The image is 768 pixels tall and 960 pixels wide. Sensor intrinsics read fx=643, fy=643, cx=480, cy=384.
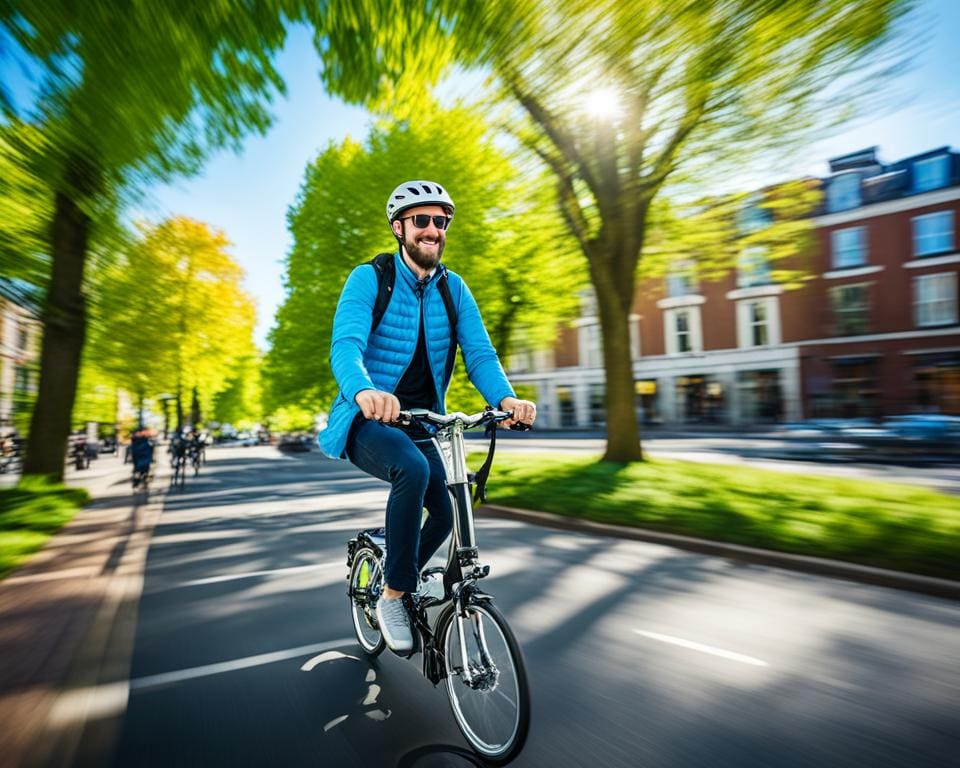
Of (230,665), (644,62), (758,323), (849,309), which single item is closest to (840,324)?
(849,309)

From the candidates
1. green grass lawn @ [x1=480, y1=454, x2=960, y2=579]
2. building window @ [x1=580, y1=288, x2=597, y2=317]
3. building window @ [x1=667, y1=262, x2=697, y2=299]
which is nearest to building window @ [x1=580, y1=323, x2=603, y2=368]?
building window @ [x1=667, y1=262, x2=697, y2=299]

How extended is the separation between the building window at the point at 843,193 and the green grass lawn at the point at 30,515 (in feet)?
113

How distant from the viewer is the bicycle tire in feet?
11.7

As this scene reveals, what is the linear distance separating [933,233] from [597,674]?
1346 inches

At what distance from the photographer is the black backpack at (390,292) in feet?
10.2

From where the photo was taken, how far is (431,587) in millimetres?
2973

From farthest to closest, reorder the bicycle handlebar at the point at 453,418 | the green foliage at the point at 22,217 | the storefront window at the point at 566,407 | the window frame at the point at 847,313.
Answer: the storefront window at the point at 566,407
the window frame at the point at 847,313
the green foliage at the point at 22,217
the bicycle handlebar at the point at 453,418

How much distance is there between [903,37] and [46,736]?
979 centimetres

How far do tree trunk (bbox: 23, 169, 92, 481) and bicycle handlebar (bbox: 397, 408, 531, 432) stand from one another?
10.5m

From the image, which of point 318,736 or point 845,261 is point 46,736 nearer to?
point 318,736

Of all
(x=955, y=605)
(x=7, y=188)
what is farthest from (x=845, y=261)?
(x=7, y=188)

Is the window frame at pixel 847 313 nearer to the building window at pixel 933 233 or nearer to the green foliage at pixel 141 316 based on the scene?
the building window at pixel 933 233

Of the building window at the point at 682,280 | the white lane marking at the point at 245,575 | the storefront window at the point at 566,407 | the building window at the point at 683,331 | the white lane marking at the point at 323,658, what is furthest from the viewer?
the storefront window at the point at 566,407

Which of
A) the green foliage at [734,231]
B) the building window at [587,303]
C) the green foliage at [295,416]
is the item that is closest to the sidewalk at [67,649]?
the green foliage at [734,231]
